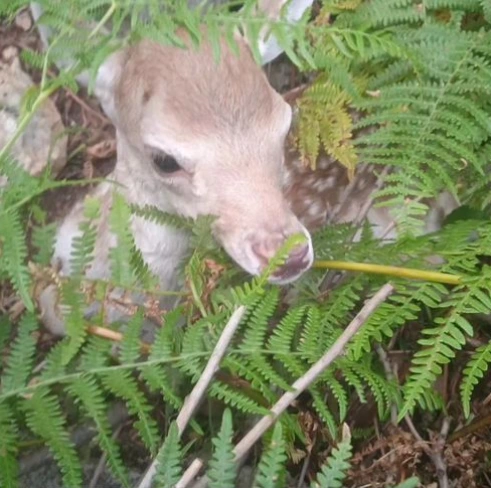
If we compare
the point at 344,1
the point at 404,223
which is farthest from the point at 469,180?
the point at 344,1

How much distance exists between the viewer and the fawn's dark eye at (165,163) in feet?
7.29

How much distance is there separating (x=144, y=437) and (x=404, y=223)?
35.2 inches

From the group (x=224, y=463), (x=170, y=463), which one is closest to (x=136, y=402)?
(x=170, y=463)

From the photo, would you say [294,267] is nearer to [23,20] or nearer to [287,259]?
[287,259]

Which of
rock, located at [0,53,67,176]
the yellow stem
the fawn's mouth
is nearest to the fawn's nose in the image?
the fawn's mouth

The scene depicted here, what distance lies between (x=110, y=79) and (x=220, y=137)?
16.4 inches

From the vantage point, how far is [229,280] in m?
2.22

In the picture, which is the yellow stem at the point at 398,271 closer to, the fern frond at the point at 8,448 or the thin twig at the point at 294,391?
the thin twig at the point at 294,391

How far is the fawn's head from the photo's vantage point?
7.00 feet

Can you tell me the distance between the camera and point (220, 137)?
2168 mm

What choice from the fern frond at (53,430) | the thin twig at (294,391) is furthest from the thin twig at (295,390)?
the fern frond at (53,430)

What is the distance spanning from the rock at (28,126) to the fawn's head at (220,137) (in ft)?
2.97

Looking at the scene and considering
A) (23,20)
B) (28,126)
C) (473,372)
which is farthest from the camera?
(23,20)

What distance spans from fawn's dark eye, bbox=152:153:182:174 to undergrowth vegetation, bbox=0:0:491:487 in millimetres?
237
